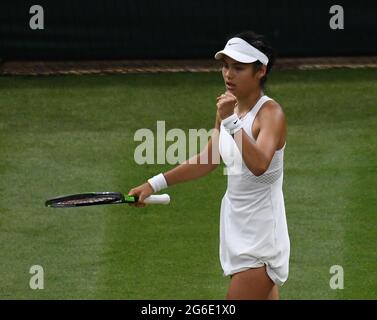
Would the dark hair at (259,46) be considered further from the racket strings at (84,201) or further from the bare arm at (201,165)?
the racket strings at (84,201)

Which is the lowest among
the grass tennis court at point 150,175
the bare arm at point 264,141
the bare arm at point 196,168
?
the grass tennis court at point 150,175

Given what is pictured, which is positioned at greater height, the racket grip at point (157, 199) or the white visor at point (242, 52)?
the white visor at point (242, 52)

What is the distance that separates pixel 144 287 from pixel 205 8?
6130 millimetres

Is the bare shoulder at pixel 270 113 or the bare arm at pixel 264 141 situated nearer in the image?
the bare arm at pixel 264 141

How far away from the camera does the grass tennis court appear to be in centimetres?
1070

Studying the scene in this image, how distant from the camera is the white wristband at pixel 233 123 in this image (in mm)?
7707

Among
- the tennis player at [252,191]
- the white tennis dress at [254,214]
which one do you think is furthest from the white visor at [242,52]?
the white tennis dress at [254,214]

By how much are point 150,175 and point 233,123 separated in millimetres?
5234

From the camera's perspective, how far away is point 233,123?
7711mm

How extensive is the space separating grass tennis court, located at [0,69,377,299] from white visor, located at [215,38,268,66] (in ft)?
9.17

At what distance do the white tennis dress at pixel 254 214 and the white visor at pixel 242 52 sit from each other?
0.79ft

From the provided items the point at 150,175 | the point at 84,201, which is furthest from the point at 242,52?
the point at 150,175

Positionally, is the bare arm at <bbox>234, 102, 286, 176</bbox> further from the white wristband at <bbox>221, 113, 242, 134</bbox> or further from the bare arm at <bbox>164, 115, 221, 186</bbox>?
the bare arm at <bbox>164, 115, 221, 186</bbox>
